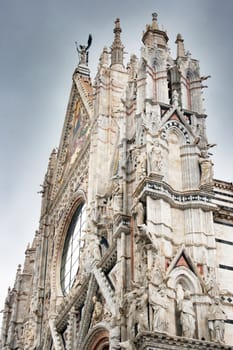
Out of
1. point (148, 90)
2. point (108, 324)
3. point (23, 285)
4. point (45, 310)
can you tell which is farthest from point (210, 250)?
point (23, 285)

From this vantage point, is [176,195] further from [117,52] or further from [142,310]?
[117,52]

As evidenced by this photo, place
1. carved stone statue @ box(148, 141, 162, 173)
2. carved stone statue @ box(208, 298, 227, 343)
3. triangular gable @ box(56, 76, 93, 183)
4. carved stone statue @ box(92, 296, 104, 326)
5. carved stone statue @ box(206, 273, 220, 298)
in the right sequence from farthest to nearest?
1. triangular gable @ box(56, 76, 93, 183)
2. carved stone statue @ box(92, 296, 104, 326)
3. carved stone statue @ box(148, 141, 162, 173)
4. carved stone statue @ box(206, 273, 220, 298)
5. carved stone statue @ box(208, 298, 227, 343)

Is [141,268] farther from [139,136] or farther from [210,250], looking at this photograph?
[139,136]

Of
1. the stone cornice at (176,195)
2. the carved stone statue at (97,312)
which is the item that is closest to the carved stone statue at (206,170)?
the stone cornice at (176,195)

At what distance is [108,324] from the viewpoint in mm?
13633

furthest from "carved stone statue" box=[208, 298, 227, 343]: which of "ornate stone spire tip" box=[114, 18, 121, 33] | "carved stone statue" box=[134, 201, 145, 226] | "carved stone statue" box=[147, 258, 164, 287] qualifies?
"ornate stone spire tip" box=[114, 18, 121, 33]

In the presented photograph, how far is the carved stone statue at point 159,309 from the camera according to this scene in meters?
11.3

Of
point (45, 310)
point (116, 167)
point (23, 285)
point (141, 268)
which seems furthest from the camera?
point (23, 285)

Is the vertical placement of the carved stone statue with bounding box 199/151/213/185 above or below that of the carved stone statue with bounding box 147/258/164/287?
above

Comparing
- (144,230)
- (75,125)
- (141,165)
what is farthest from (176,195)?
(75,125)

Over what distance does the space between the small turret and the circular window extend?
584 centimetres

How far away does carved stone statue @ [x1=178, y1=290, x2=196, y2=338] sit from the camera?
11.6m

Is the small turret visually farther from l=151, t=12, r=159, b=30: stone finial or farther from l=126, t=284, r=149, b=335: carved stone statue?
l=126, t=284, r=149, b=335: carved stone statue

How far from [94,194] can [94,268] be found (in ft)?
9.57
